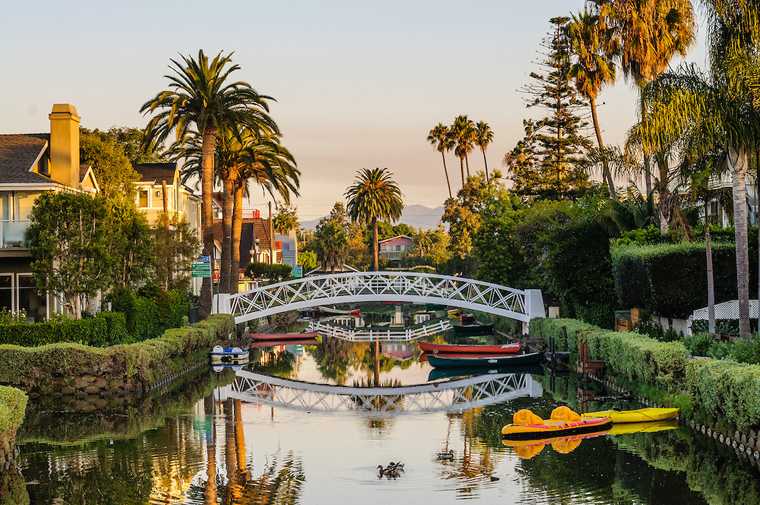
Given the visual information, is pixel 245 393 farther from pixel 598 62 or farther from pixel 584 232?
pixel 598 62

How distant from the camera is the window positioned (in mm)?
77062

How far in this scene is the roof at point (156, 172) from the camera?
77344mm

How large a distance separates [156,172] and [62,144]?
77.4ft

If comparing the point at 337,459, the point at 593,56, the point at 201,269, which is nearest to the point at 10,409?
the point at 337,459

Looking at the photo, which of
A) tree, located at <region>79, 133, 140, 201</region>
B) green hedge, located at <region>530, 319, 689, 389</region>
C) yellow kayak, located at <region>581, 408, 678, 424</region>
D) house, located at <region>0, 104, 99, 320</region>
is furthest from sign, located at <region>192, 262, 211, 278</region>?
yellow kayak, located at <region>581, 408, 678, 424</region>

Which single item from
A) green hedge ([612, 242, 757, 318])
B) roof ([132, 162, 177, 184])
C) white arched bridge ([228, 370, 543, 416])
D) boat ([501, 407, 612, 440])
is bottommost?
white arched bridge ([228, 370, 543, 416])

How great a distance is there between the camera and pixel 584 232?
55500 mm

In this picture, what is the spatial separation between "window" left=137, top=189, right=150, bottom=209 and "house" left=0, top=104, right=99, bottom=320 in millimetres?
20329

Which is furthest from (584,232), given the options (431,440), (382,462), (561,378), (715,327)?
(382,462)

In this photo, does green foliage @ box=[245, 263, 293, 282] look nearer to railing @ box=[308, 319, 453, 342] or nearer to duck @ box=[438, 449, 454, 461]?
railing @ box=[308, 319, 453, 342]

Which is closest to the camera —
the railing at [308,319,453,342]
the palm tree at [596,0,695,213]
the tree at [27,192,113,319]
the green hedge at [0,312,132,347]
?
the green hedge at [0,312,132,347]

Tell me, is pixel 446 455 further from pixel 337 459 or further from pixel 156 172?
pixel 156 172

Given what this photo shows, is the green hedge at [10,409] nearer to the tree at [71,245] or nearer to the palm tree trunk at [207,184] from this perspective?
the tree at [71,245]

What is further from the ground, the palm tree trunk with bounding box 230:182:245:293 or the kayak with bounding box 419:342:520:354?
the palm tree trunk with bounding box 230:182:245:293
